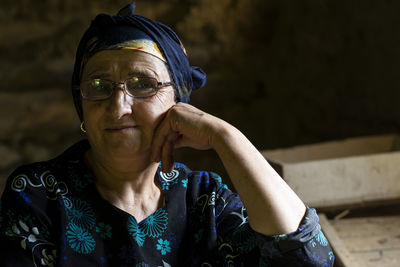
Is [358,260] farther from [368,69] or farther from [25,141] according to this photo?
[25,141]

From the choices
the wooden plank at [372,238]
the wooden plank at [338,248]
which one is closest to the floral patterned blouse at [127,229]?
the wooden plank at [338,248]

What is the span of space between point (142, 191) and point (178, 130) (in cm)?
22

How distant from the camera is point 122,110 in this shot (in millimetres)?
1282

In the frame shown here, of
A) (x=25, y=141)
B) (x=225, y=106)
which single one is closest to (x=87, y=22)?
(x=25, y=141)

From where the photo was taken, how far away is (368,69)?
3211mm

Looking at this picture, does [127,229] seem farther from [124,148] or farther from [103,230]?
[124,148]

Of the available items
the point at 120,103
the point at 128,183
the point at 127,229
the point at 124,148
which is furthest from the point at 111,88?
the point at 127,229

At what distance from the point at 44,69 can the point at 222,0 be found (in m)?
1.26

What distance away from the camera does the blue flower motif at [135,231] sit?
1.30 meters

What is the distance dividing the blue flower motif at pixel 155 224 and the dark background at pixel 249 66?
126 centimetres

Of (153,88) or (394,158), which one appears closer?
(153,88)

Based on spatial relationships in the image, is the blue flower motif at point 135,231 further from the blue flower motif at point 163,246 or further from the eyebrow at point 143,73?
the eyebrow at point 143,73

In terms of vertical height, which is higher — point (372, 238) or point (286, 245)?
point (286, 245)

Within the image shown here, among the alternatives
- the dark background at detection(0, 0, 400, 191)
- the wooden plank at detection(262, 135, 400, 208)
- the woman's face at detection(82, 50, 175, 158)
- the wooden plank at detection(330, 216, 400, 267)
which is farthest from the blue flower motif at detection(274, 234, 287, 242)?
the dark background at detection(0, 0, 400, 191)
